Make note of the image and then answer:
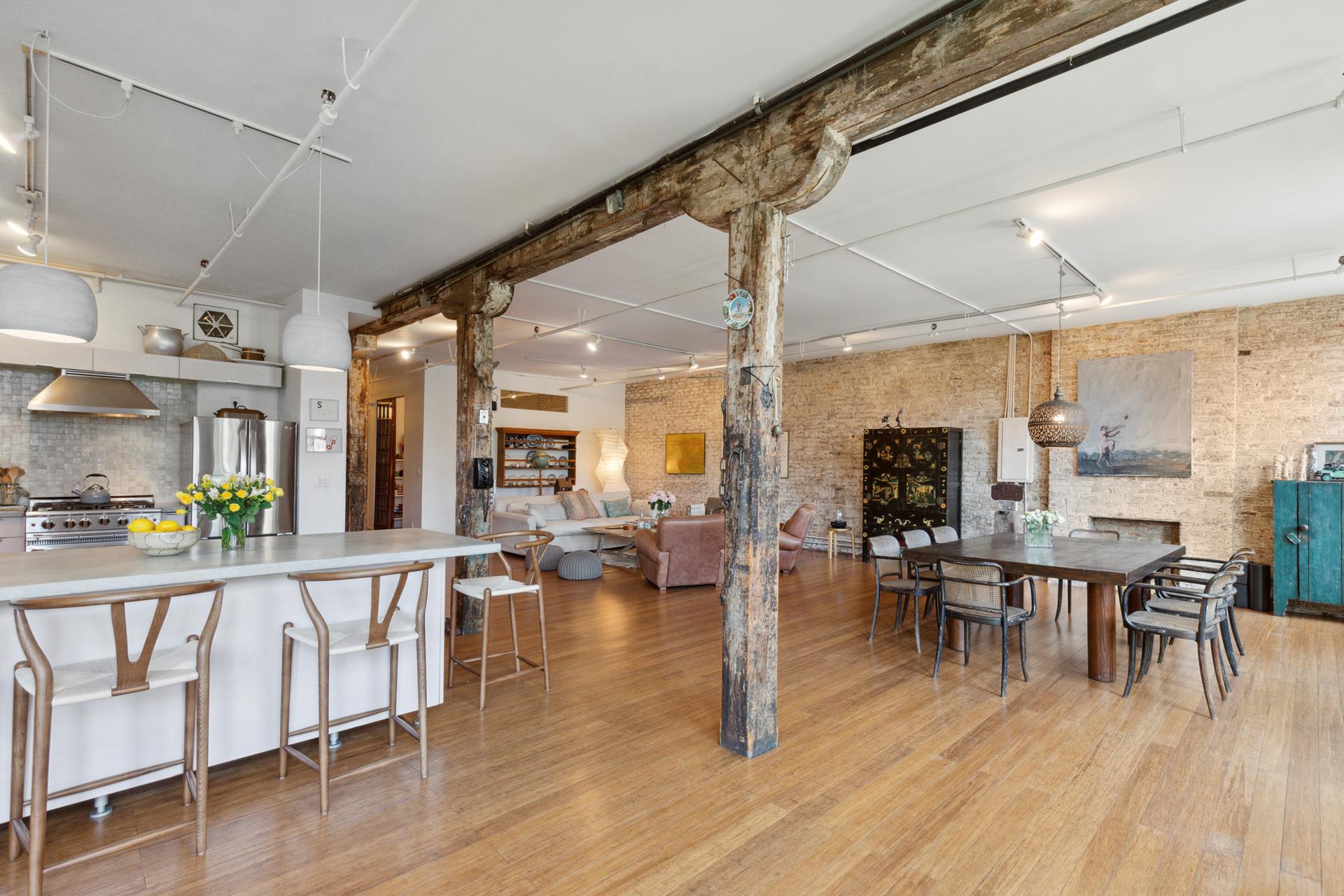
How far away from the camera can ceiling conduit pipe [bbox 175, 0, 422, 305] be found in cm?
229

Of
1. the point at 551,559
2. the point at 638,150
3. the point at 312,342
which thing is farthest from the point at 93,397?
the point at 638,150

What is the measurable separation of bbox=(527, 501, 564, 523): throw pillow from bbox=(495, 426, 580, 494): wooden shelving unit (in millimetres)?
1937

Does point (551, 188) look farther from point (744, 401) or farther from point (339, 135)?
point (744, 401)

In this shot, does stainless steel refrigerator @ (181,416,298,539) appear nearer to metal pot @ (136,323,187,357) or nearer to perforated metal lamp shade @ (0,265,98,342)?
metal pot @ (136,323,187,357)

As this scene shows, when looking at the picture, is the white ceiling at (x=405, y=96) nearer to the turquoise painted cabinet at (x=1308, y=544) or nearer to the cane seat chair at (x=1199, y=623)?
the cane seat chair at (x=1199, y=623)

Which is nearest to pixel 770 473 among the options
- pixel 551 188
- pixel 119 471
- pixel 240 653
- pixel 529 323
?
pixel 551 188

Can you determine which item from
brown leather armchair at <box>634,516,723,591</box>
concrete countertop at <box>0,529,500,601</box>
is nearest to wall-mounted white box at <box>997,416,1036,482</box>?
brown leather armchair at <box>634,516,723,591</box>

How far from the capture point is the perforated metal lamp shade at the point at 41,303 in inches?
96.0

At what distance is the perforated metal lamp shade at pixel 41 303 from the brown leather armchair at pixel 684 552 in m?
5.24

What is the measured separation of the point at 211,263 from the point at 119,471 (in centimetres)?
261

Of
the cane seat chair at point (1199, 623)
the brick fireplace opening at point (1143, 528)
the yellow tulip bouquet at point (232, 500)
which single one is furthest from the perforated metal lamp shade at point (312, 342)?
the brick fireplace opening at point (1143, 528)

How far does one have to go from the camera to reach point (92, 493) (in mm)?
5375

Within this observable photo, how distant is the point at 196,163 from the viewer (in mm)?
3660

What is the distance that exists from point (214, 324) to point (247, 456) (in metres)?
1.76
